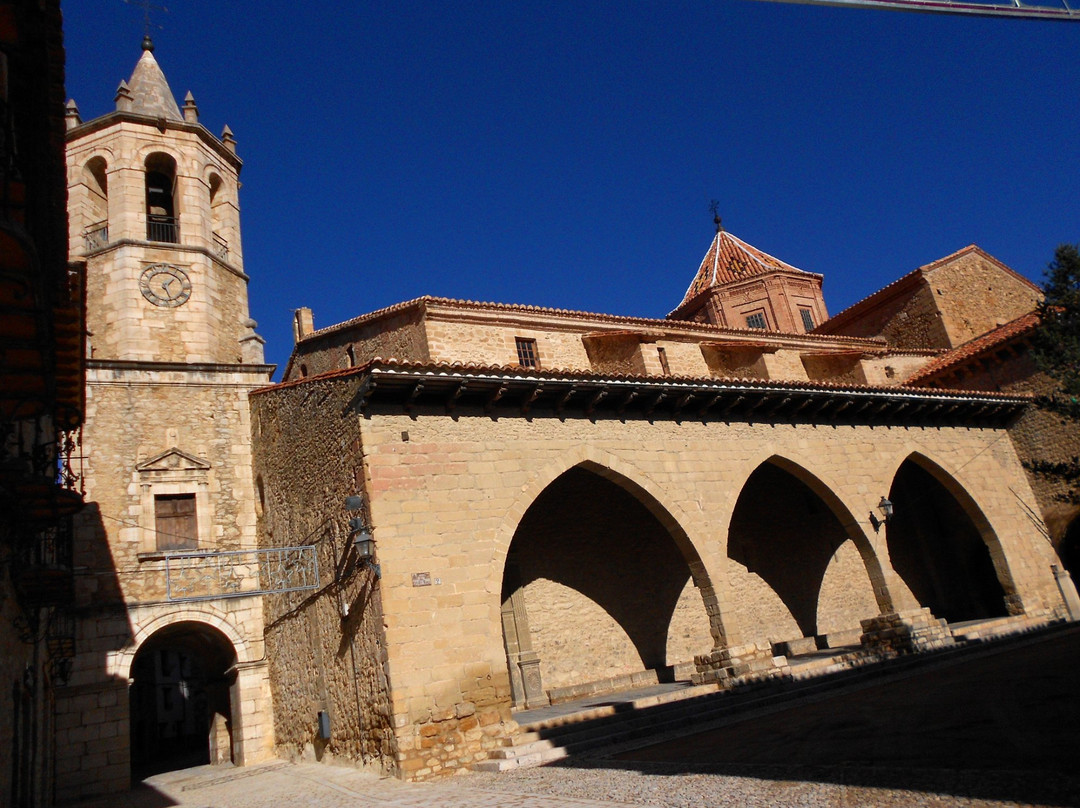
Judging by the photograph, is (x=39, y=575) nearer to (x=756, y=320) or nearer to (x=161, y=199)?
(x=161, y=199)

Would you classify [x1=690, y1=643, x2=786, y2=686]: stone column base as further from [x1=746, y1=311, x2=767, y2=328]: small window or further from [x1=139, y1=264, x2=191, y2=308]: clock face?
[x1=746, y1=311, x2=767, y2=328]: small window

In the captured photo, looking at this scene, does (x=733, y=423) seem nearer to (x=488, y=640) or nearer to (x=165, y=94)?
(x=488, y=640)

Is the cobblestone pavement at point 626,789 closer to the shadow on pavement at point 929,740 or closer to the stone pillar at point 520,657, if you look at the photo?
the shadow on pavement at point 929,740

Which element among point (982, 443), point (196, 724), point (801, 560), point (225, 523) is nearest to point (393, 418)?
point (225, 523)

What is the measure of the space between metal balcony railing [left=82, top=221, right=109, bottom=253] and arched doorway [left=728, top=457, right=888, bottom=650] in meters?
16.1

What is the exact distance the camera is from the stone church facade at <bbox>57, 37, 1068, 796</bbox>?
11.0 meters

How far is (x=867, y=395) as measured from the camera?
1667 centimetres

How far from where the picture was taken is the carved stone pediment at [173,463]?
14828 mm

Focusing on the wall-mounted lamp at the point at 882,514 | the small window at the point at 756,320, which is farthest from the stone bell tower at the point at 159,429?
the small window at the point at 756,320

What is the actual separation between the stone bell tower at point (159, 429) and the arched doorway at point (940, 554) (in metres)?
16.8

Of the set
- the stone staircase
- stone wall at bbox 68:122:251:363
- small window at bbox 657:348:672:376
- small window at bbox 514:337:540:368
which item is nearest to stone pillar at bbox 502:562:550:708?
the stone staircase

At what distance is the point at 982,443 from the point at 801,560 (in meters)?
5.62

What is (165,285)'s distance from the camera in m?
16.8

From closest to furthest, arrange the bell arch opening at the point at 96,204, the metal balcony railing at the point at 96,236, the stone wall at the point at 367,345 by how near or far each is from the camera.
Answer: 1. the metal balcony railing at the point at 96,236
2. the bell arch opening at the point at 96,204
3. the stone wall at the point at 367,345
